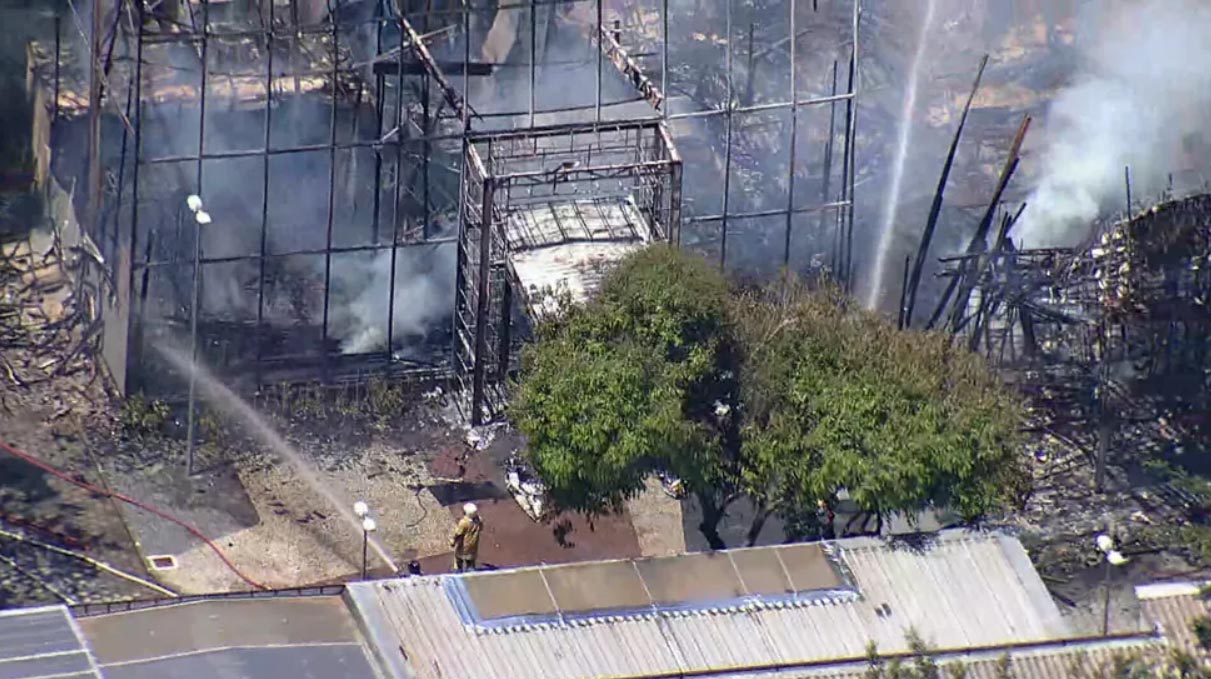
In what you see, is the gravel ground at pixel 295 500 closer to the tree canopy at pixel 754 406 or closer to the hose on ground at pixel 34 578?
the hose on ground at pixel 34 578

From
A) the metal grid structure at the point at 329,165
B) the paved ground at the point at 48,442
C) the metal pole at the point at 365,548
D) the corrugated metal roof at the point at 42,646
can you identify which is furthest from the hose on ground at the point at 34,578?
the corrugated metal roof at the point at 42,646

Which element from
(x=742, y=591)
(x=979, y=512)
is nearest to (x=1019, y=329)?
(x=979, y=512)

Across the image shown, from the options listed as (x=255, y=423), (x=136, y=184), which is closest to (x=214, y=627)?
(x=255, y=423)

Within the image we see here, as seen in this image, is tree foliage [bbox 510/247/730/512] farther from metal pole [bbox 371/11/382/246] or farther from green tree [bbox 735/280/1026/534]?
metal pole [bbox 371/11/382/246]

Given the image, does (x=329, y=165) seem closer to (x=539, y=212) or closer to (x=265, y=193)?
(x=265, y=193)

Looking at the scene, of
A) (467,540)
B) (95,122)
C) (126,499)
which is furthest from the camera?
(95,122)

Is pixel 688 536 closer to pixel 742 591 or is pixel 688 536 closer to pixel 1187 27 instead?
pixel 742 591
